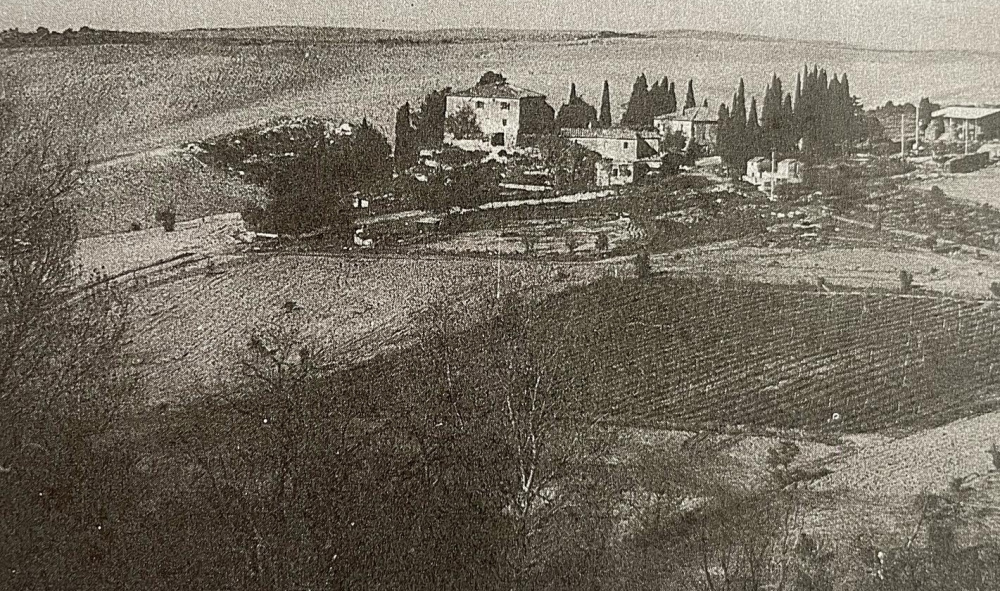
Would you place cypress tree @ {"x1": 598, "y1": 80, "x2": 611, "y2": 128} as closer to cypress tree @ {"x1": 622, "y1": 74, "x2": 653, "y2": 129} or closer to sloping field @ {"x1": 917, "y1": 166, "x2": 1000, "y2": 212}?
cypress tree @ {"x1": 622, "y1": 74, "x2": 653, "y2": 129}

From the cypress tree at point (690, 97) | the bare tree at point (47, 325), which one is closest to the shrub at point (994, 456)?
the cypress tree at point (690, 97)

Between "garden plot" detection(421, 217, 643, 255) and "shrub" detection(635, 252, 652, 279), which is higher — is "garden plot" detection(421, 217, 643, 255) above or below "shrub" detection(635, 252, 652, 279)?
above

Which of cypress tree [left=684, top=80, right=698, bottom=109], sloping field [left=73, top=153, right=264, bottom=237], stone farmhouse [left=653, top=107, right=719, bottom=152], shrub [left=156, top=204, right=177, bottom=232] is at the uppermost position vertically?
cypress tree [left=684, top=80, right=698, bottom=109]

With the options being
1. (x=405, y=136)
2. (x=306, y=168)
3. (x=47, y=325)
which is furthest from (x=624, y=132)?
(x=47, y=325)

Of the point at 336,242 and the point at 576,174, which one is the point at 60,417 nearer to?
the point at 336,242

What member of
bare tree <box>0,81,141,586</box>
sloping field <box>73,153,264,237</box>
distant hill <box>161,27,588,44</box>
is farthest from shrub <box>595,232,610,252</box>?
bare tree <box>0,81,141,586</box>
